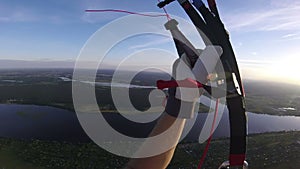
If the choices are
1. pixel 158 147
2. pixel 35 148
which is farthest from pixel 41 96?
pixel 158 147

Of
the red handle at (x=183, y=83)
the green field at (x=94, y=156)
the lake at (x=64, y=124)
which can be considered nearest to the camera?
the red handle at (x=183, y=83)

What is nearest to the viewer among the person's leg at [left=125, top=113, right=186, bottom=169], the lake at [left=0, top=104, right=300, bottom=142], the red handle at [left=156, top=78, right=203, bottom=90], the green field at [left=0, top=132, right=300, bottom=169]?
the red handle at [left=156, top=78, right=203, bottom=90]

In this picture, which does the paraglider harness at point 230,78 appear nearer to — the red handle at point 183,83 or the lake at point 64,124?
the red handle at point 183,83

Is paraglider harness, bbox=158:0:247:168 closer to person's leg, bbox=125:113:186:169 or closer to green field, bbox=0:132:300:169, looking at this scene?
person's leg, bbox=125:113:186:169

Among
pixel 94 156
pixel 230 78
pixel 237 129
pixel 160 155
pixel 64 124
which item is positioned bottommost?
pixel 94 156

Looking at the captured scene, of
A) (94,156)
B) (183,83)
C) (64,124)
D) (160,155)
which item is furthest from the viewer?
(64,124)

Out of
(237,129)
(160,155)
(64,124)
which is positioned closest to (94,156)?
(64,124)

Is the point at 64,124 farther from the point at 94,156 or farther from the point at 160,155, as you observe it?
the point at 160,155

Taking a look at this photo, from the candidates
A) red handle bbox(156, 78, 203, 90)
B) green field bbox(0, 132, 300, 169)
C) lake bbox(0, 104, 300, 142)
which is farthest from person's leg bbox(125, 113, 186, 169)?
lake bbox(0, 104, 300, 142)


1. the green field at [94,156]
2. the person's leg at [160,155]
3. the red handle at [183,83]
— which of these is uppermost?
the red handle at [183,83]

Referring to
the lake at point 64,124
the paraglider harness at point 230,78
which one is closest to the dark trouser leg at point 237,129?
the paraglider harness at point 230,78
